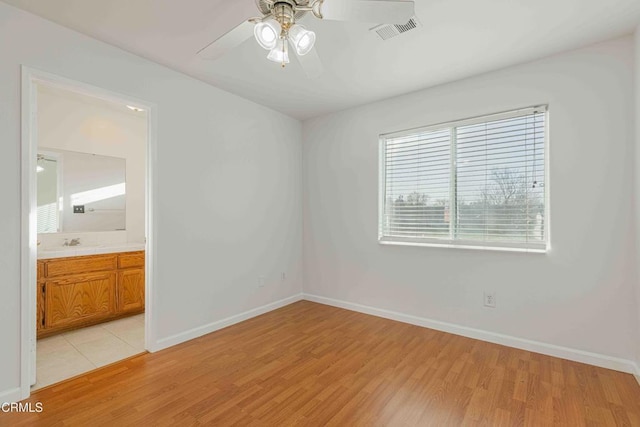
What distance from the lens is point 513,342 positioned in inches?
107

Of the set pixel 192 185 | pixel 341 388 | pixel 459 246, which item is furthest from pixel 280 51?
pixel 459 246

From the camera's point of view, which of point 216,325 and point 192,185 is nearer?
point 192,185

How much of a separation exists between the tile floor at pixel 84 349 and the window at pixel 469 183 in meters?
2.90

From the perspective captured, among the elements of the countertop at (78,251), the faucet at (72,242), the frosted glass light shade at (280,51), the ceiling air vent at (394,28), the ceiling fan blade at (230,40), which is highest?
the ceiling air vent at (394,28)

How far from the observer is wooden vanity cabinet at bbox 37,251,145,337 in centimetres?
294

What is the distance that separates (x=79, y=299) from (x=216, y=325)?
148cm

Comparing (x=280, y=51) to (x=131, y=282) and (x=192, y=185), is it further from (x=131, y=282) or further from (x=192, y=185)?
(x=131, y=282)

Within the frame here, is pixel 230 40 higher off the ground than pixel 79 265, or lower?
higher

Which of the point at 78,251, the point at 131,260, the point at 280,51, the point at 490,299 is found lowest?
the point at 490,299

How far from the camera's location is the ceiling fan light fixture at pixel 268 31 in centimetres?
149

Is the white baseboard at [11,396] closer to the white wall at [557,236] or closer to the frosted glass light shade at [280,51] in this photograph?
the frosted glass light shade at [280,51]

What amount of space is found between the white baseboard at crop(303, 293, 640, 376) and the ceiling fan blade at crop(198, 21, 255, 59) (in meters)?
3.08

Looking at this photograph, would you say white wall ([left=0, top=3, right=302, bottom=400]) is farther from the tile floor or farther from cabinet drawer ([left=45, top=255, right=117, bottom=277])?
cabinet drawer ([left=45, top=255, right=117, bottom=277])

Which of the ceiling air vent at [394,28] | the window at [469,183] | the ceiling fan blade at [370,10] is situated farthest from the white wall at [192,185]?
the ceiling fan blade at [370,10]
